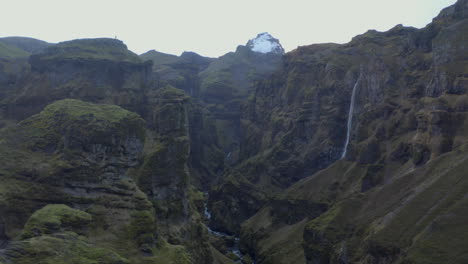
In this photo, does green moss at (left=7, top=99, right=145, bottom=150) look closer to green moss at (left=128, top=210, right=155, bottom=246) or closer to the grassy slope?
green moss at (left=128, top=210, right=155, bottom=246)

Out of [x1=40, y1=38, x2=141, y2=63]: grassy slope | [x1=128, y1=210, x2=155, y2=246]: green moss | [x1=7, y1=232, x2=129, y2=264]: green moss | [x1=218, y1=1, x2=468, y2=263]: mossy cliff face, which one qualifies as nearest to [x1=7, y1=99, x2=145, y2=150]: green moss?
[x1=128, y1=210, x2=155, y2=246]: green moss

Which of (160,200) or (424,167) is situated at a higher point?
(424,167)

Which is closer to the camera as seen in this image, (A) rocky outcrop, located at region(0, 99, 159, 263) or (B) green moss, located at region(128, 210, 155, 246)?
(A) rocky outcrop, located at region(0, 99, 159, 263)

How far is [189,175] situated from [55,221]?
215 ft

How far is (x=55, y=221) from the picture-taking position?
77.1 metres

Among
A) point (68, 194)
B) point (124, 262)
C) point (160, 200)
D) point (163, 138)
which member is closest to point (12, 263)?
point (124, 262)

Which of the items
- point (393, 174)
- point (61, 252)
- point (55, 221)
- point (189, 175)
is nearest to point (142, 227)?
point (55, 221)

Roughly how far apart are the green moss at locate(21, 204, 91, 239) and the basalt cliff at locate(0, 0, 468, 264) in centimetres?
24

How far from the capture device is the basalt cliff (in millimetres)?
89375

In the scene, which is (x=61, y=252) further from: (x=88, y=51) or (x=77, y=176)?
(x=88, y=51)

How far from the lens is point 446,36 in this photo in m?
161

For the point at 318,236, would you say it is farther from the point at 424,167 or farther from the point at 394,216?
the point at 424,167

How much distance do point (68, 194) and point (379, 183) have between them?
88530 mm

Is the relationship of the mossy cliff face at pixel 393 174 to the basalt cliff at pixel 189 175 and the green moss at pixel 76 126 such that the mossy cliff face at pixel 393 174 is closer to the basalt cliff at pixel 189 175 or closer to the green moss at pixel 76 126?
the basalt cliff at pixel 189 175
